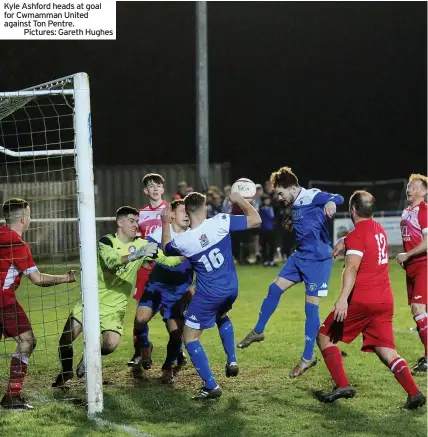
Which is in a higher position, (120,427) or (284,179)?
(284,179)

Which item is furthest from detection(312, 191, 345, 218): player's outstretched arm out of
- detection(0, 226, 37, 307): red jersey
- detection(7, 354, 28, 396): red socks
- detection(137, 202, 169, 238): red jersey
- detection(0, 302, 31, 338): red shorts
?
detection(7, 354, 28, 396): red socks

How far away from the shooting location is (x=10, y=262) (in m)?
6.79

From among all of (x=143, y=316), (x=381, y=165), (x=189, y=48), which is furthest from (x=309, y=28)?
(x=143, y=316)

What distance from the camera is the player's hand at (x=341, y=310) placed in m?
6.42

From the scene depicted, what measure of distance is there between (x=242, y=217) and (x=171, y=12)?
70.4ft

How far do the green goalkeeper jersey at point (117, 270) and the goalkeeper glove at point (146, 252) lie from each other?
39cm

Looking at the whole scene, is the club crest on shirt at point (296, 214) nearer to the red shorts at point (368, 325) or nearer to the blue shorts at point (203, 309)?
the blue shorts at point (203, 309)

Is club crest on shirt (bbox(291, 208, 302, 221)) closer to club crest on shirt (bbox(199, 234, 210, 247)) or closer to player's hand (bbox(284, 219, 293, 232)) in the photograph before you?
player's hand (bbox(284, 219, 293, 232))

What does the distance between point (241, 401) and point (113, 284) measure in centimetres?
158

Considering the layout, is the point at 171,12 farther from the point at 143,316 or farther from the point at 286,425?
the point at 286,425

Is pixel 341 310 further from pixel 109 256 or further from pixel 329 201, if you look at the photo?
pixel 109 256

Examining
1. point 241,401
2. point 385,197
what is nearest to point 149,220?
point 241,401

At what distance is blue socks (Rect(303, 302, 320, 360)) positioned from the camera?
25.1 ft

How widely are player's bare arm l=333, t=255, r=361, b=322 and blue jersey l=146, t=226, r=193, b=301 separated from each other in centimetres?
179
